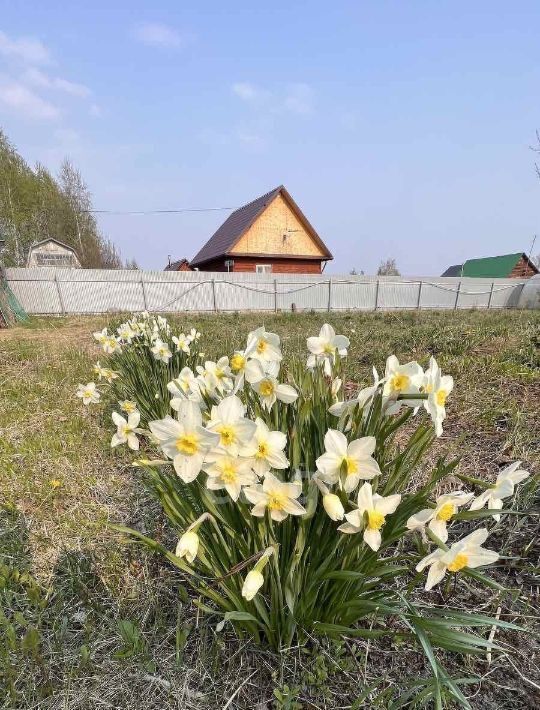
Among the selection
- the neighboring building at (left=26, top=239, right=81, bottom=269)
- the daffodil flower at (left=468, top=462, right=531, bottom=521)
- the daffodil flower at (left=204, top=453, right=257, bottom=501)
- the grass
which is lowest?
the grass

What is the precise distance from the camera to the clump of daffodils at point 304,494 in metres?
0.73

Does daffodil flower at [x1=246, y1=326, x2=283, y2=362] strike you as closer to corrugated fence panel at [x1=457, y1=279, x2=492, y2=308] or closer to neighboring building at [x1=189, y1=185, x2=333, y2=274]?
neighboring building at [x1=189, y1=185, x2=333, y2=274]

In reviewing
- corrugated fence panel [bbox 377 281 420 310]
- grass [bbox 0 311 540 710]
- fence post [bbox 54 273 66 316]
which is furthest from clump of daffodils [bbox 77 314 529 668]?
corrugated fence panel [bbox 377 281 420 310]

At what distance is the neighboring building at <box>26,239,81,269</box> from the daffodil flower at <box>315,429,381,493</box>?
98.9 feet

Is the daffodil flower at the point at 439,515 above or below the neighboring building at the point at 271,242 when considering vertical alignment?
below

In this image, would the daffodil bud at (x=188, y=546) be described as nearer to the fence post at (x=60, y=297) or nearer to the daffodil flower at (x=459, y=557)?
the daffodil flower at (x=459, y=557)

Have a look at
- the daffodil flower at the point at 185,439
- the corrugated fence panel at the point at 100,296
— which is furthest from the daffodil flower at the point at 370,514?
the corrugated fence panel at the point at 100,296

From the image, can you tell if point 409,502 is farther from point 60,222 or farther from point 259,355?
point 60,222

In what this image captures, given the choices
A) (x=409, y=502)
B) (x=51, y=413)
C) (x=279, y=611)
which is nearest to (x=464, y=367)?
(x=409, y=502)

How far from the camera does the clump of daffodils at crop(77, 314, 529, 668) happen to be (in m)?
0.73

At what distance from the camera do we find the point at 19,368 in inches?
181

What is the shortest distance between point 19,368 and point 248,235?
17.4 metres

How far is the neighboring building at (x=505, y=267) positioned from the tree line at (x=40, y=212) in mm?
33655

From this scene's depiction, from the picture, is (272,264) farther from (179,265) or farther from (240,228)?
(179,265)
